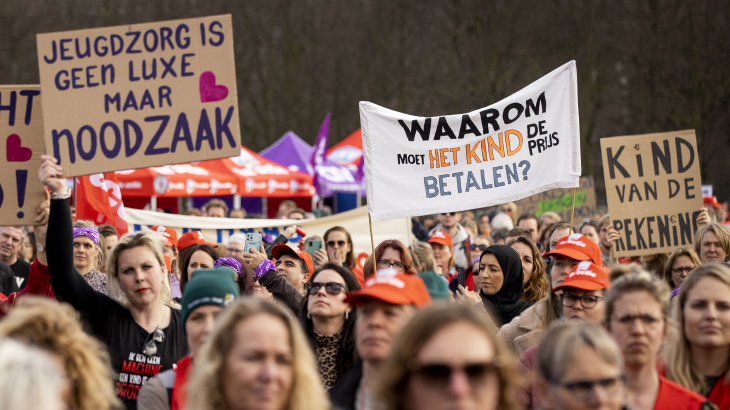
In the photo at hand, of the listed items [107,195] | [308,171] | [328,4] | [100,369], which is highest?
[328,4]

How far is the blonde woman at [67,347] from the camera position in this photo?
2.93 metres

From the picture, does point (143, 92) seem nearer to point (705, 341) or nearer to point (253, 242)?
point (253, 242)

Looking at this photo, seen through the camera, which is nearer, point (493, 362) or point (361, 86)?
point (493, 362)

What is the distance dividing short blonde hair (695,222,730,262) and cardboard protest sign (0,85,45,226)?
4.95m

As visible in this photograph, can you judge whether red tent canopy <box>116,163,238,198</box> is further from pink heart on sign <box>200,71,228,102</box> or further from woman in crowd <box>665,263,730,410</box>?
woman in crowd <box>665,263,730,410</box>

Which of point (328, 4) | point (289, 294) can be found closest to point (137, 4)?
point (328, 4)

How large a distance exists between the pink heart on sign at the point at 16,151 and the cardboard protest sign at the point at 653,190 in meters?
4.85

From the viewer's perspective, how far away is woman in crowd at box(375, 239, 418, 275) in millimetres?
6359

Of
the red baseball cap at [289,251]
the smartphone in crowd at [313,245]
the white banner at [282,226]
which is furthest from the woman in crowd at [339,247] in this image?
the white banner at [282,226]

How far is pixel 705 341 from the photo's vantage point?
377 cm

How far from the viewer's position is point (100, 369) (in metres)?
3.04

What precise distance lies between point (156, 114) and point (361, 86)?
25.5m

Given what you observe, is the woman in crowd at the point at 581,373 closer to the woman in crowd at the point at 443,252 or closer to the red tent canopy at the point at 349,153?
the woman in crowd at the point at 443,252

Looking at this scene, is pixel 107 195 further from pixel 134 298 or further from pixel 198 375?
pixel 198 375
